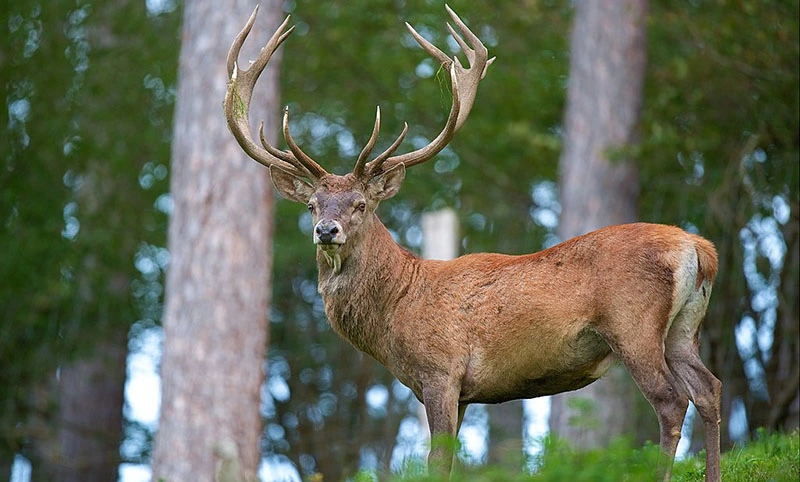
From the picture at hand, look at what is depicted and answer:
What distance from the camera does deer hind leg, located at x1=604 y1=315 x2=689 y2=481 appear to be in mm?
6188

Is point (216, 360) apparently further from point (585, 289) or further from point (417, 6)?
point (417, 6)

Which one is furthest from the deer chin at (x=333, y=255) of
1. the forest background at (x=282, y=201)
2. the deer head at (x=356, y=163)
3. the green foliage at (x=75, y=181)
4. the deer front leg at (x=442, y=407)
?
the green foliage at (x=75, y=181)

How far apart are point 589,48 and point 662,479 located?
26.5 feet

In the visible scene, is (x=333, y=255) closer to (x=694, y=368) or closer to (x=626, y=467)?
(x=694, y=368)

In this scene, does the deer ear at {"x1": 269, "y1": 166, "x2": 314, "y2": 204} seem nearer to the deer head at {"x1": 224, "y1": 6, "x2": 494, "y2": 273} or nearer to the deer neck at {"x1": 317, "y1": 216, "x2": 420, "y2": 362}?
the deer head at {"x1": 224, "y1": 6, "x2": 494, "y2": 273}

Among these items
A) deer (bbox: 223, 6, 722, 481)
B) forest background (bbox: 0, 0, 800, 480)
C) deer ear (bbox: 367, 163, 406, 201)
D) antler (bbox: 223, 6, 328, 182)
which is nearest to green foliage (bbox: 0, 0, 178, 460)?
forest background (bbox: 0, 0, 800, 480)

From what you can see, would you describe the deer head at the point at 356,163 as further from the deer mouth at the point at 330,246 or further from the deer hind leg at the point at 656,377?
the deer hind leg at the point at 656,377

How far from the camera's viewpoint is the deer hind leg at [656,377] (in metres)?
6.19

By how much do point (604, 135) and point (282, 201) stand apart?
6119 mm

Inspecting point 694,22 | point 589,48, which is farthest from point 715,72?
point 589,48

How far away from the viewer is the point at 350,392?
61.9ft

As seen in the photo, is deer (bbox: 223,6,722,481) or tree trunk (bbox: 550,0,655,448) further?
tree trunk (bbox: 550,0,655,448)

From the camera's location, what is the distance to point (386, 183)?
7305mm

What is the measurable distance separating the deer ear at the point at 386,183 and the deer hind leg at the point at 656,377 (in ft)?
6.00
